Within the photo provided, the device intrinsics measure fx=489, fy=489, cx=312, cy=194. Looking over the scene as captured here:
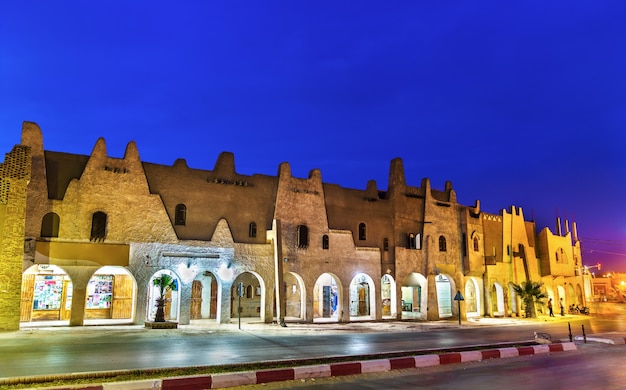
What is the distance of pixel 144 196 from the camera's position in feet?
83.0

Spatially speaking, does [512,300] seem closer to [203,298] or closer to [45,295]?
[203,298]

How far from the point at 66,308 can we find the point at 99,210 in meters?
6.37

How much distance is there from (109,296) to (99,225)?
5236 millimetres

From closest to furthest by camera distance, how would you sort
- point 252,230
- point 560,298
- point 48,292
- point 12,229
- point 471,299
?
point 12,229, point 48,292, point 252,230, point 471,299, point 560,298

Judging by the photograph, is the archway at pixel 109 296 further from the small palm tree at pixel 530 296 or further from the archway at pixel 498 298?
the small palm tree at pixel 530 296

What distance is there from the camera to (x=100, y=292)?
27.1m

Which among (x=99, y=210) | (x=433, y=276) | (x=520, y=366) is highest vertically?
(x=99, y=210)

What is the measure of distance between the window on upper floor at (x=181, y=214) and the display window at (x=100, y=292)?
524 cm

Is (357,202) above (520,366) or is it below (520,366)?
above

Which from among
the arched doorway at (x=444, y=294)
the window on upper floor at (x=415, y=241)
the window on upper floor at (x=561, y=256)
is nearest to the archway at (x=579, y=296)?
the window on upper floor at (x=561, y=256)

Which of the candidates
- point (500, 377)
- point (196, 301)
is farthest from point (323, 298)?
point (500, 377)

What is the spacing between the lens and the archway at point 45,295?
81.6 feet

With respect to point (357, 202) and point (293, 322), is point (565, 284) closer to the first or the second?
point (357, 202)

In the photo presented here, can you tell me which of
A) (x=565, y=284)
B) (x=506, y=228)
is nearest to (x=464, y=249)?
(x=506, y=228)
